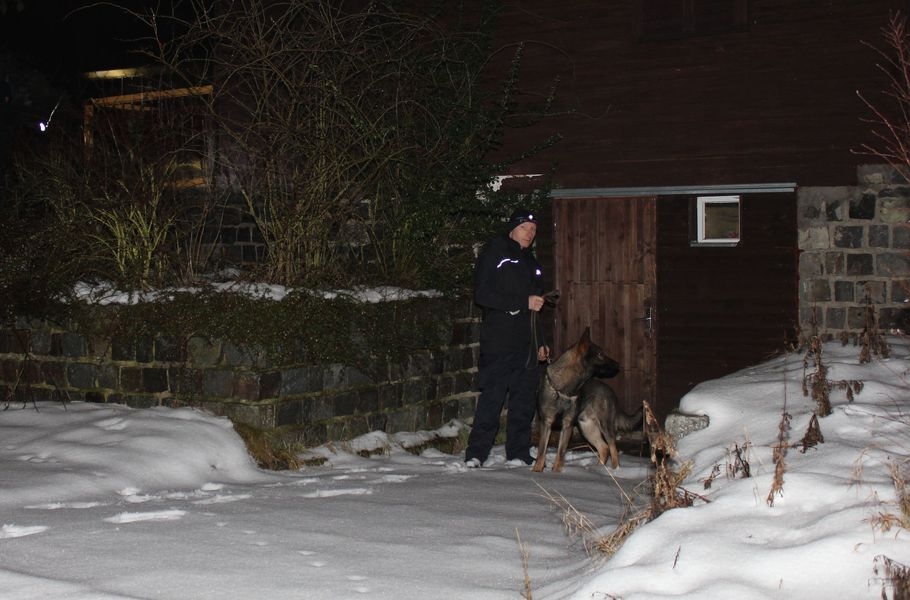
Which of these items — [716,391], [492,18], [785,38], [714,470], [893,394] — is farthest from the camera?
[492,18]

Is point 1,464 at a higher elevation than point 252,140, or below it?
below

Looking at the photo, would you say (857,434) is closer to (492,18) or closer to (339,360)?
(339,360)

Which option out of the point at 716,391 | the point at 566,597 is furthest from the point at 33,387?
the point at 566,597

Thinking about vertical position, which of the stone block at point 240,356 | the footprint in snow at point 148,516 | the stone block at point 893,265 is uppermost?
the stone block at point 893,265

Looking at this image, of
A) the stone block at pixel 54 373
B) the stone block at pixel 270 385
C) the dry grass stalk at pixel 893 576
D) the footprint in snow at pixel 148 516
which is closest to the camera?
the dry grass stalk at pixel 893 576

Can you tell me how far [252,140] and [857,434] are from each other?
5727 mm

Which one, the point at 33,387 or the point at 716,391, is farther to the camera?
the point at 33,387

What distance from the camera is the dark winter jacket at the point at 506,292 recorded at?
823cm

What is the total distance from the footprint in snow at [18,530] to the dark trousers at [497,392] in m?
3.66

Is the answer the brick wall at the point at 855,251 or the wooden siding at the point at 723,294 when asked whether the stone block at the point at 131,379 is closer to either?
the wooden siding at the point at 723,294

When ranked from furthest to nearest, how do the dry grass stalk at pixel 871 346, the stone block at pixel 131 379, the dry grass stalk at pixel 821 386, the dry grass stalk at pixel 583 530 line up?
the stone block at pixel 131 379 < the dry grass stalk at pixel 871 346 < the dry grass stalk at pixel 821 386 < the dry grass stalk at pixel 583 530

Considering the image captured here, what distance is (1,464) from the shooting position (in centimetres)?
697

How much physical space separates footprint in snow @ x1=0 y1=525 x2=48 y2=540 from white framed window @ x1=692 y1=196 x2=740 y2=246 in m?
6.71

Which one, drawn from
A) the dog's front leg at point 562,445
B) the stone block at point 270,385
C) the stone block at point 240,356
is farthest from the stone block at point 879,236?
the stone block at point 240,356
